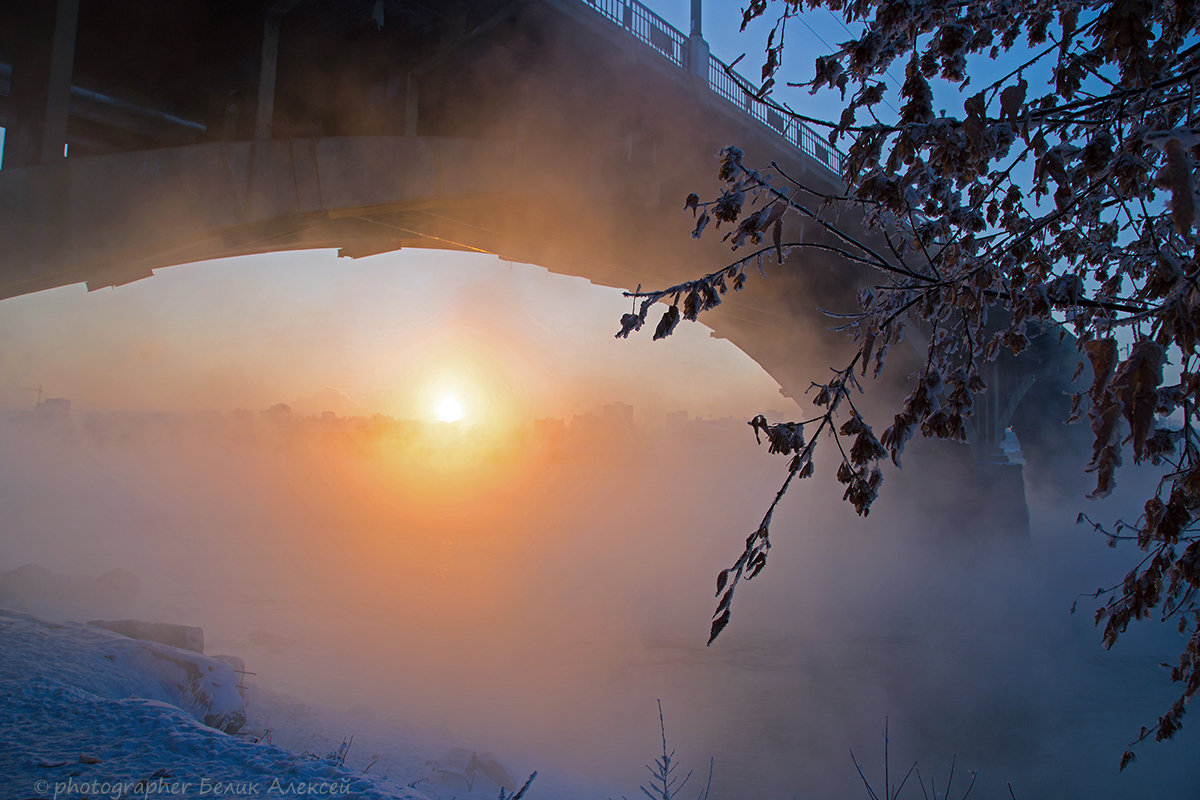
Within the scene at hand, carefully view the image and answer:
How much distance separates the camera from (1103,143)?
170 centimetres

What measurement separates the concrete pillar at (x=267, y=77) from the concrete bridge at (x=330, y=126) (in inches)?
0.8

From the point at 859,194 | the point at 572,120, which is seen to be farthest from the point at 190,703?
the point at 572,120

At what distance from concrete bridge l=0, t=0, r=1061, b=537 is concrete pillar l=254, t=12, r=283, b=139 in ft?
0.06

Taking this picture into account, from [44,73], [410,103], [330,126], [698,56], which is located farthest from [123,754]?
[698,56]

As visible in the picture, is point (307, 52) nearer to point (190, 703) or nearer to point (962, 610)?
point (190, 703)

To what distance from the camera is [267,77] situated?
6859 mm

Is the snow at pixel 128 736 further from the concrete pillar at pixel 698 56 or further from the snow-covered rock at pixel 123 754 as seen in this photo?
the concrete pillar at pixel 698 56

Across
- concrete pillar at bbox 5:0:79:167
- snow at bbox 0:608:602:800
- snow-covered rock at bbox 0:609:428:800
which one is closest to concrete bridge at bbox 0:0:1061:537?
concrete pillar at bbox 5:0:79:167

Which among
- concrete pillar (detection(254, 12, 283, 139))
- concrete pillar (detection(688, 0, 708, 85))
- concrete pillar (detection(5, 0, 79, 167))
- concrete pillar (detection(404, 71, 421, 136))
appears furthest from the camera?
concrete pillar (detection(688, 0, 708, 85))

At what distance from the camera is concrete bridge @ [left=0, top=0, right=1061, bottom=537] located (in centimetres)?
563

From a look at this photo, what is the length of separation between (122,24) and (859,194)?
8762 mm

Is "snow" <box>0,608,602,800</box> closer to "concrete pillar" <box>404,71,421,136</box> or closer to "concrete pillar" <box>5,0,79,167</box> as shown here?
"concrete pillar" <box>5,0,79,167</box>

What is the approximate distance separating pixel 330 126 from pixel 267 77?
5.71 feet

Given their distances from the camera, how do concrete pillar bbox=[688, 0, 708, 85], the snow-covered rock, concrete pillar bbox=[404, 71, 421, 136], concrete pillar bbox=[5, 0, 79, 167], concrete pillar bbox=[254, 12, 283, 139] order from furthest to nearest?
concrete pillar bbox=[688, 0, 708, 85] < concrete pillar bbox=[404, 71, 421, 136] < concrete pillar bbox=[254, 12, 283, 139] < concrete pillar bbox=[5, 0, 79, 167] < the snow-covered rock
